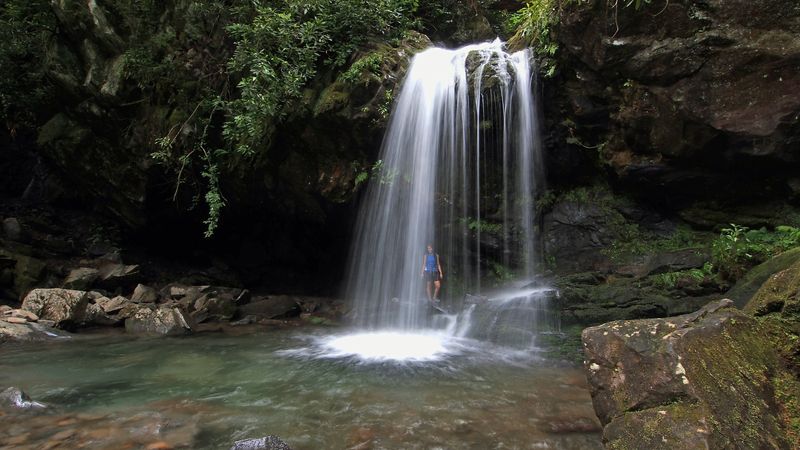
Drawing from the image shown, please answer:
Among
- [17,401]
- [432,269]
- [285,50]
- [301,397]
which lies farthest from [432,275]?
[17,401]

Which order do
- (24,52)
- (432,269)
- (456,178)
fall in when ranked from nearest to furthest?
1. (456,178)
2. (432,269)
3. (24,52)

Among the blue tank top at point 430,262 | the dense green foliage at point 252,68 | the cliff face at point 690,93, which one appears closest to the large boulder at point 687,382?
the cliff face at point 690,93

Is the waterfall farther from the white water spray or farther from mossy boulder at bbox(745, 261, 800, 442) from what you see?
mossy boulder at bbox(745, 261, 800, 442)

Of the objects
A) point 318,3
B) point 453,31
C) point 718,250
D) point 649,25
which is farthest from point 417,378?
point 453,31

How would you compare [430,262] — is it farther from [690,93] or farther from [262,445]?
[262,445]

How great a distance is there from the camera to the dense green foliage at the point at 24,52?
12.9m

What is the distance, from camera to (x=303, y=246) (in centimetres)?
1517

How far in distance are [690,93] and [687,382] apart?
6094 mm

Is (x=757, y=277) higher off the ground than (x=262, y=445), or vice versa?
(x=757, y=277)

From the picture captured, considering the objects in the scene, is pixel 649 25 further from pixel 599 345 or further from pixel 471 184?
pixel 599 345

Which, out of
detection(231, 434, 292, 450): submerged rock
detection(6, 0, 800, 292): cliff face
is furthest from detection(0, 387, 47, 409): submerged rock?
detection(6, 0, 800, 292): cliff face

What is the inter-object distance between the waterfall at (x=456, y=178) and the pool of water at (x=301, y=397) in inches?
118

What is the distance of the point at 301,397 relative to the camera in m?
5.58

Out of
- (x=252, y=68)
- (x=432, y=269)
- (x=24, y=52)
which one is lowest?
(x=432, y=269)
